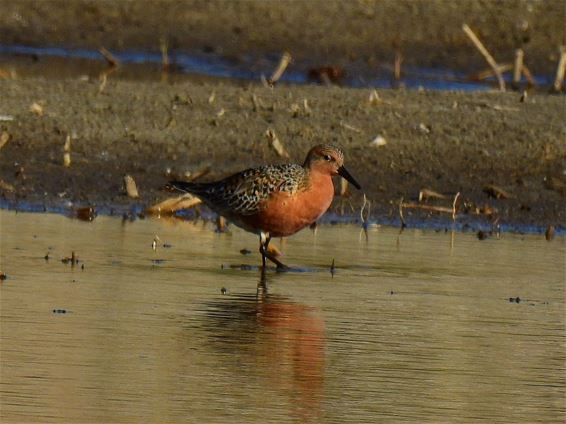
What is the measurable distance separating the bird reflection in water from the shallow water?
16 mm

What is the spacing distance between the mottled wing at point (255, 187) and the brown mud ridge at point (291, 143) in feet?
6.99

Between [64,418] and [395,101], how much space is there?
11349mm

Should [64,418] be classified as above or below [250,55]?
below

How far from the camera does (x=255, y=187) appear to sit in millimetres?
12039

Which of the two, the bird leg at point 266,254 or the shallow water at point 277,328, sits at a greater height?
the bird leg at point 266,254

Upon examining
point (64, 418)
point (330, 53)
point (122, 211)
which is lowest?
point (64, 418)

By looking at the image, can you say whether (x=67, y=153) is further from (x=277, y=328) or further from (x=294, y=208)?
(x=277, y=328)

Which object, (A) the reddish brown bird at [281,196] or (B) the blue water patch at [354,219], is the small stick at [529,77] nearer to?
(B) the blue water patch at [354,219]

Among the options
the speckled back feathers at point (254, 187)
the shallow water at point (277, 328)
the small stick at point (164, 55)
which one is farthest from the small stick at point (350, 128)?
the small stick at point (164, 55)

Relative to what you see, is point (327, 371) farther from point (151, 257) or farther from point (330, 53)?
point (330, 53)

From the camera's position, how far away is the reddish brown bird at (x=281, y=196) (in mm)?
11812

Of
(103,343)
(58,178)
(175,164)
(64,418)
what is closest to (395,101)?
(175,164)

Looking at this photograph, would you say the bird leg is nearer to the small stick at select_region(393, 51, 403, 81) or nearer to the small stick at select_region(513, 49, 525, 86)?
the small stick at select_region(513, 49, 525, 86)

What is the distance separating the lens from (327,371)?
317 inches
